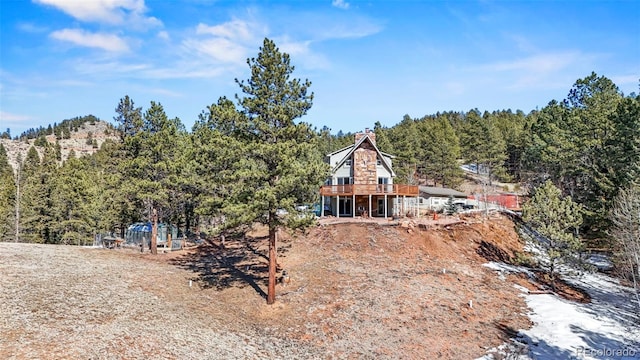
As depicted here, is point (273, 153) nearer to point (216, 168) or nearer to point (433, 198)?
point (216, 168)

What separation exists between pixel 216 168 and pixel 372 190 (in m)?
16.1

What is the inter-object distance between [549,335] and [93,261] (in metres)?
23.2

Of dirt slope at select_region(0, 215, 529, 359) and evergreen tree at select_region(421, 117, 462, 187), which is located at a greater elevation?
evergreen tree at select_region(421, 117, 462, 187)

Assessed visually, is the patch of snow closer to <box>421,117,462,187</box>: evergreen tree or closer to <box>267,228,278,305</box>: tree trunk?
<box>267,228,278,305</box>: tree trunk

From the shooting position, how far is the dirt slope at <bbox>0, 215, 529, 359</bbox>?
41.0 ft

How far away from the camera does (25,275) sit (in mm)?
17000

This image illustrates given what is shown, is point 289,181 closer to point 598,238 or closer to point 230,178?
point 230,178

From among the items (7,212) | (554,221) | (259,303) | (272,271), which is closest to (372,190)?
(554,221)

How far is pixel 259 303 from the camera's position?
17328 mm

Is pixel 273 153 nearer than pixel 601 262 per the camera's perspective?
Yes

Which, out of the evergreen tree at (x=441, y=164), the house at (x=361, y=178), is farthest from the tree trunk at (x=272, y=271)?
the evergreen tree at (x=441, y=164)

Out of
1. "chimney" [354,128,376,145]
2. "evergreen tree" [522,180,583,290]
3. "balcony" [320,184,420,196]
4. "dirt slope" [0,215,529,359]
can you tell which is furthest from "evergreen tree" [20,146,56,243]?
"evergreen tree" [522,180,583,290]

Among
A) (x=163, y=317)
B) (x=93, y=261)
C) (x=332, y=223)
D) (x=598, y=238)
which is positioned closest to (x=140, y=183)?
(x=93, y=261)

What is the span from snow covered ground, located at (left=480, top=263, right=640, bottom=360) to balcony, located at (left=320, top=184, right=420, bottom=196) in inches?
506
